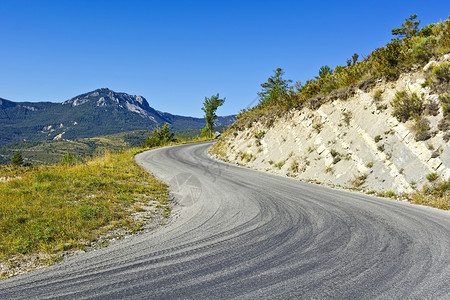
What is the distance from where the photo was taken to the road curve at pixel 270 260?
3.69 meters

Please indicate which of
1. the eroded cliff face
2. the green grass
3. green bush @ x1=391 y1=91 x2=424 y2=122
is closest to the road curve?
the green grass

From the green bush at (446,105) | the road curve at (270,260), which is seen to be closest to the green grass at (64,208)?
the road curve at (270,260)

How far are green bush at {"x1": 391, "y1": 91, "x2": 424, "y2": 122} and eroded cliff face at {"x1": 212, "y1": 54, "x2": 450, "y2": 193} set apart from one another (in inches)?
9.5

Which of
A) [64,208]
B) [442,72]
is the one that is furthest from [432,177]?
[64,208]

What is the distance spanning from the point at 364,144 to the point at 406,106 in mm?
2551

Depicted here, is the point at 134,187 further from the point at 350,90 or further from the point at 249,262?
the point at 350,90

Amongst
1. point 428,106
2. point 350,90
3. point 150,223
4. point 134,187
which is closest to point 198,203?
point 150,223

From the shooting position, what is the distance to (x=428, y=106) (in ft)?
40.3

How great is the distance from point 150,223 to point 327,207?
519 centimetres

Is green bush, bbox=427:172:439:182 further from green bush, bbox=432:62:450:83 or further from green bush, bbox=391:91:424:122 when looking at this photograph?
green bush, bbox=432:62:450:83

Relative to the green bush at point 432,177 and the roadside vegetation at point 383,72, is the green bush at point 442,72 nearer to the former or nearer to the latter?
the roadside vegetation at point 383,72

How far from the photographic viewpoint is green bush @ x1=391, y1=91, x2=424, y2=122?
12.7 meters

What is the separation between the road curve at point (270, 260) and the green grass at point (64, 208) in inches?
48.5

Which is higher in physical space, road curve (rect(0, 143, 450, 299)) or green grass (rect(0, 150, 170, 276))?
green grass (rect(0, 150, 170, 276))
